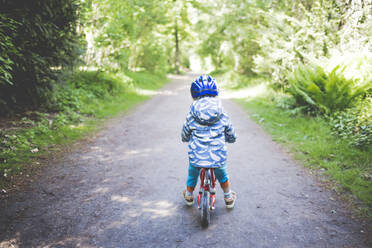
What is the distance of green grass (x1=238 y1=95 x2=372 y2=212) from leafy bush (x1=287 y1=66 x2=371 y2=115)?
1.66ft

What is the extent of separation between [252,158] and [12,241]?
4520mm

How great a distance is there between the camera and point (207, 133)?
10.4 feet

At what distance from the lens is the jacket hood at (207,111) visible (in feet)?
10.1

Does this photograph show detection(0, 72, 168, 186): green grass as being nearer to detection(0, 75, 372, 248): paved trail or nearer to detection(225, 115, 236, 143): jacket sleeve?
detection(0, 75, 372, 248): paved trail

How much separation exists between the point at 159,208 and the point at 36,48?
19.0 ft

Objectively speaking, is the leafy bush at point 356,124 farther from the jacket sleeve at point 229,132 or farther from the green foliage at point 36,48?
the green foliage at point 36,48

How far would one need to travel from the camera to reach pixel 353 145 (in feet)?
17.7

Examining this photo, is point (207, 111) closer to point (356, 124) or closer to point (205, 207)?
point (205, 207)

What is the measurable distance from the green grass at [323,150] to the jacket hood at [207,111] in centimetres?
267

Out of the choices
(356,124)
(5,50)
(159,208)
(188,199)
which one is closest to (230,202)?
(188,199)

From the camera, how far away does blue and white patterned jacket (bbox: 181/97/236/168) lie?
10.2 ft

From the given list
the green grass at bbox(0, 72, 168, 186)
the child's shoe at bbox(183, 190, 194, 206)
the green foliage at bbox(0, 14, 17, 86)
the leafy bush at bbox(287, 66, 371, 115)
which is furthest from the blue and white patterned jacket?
the leafy bush at bbox(287, 66, 371, 115)

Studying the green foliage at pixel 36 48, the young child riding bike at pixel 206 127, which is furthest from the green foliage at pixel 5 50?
the young child riding bike at pixel 206 127

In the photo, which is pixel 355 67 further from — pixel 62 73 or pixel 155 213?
pixel 62 73
